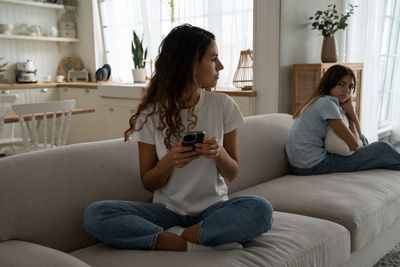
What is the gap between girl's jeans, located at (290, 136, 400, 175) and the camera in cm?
219

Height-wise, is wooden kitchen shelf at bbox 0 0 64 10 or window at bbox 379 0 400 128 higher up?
wooden kitchen shelf at bbox 0 0 64 10

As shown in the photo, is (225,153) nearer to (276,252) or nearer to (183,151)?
(183,151)

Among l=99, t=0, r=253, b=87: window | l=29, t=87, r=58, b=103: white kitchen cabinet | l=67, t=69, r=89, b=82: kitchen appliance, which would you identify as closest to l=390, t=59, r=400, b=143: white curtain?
l=99, t=0, r=253, b=87: window

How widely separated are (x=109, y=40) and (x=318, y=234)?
4.42 metres

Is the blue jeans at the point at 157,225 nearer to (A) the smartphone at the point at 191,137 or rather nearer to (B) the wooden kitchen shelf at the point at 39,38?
(A) the smartphone at the point at 191,137

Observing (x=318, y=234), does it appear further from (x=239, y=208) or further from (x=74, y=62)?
(x=74, y=62)

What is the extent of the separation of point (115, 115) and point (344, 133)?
2.91 meters

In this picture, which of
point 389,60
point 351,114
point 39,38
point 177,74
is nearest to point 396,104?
point 389,60

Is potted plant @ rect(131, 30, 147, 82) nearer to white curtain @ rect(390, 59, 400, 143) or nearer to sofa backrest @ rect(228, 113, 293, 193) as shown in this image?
sofa backrest @ rect(228, 113, 293, 193)

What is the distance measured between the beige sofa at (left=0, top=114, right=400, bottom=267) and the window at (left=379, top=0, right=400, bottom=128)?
8.93 feet

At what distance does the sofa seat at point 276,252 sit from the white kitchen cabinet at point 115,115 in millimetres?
3029

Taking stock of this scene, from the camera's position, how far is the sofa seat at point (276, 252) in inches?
45.3

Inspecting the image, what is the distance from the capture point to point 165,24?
458 cm

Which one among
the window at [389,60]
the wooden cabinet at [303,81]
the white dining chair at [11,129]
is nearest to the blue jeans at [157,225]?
the white dining chair at [11,129]
